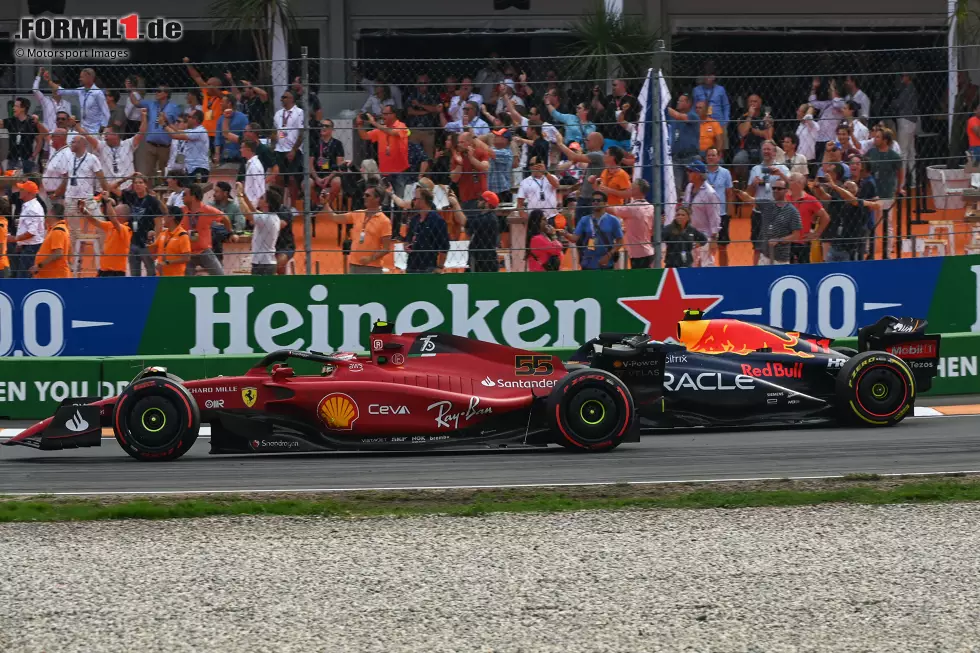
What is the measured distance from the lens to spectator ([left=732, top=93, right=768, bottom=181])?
1311 cm

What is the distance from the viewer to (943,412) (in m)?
12.2

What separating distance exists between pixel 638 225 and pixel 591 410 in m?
3.52

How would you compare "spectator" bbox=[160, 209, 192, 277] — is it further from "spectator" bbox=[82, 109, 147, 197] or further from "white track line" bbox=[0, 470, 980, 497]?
"white track line" bbox=[0, 470, 980, 497]

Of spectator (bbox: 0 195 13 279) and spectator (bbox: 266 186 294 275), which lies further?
spectator (bbox: 0 195 13 279)

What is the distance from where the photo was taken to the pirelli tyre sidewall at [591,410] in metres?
10.1

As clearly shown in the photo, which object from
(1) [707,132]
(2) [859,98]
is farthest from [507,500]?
(2) [859,98]

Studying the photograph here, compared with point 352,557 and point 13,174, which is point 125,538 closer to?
point 352,557

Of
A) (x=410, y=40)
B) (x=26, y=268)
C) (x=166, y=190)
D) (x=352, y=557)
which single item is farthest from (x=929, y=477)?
(x=410, y=40)

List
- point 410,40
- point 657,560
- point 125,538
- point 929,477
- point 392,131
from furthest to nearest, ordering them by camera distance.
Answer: point 410,40, point 392,131, point 929,477, point 125,538, point 657,560

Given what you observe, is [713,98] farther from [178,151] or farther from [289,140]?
[178,151]

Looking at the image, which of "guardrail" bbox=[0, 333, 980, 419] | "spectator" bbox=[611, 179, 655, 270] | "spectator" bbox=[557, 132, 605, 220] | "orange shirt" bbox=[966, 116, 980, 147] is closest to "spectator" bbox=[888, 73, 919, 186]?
"orange shirt" bbox=[966, 116, 980, 147]

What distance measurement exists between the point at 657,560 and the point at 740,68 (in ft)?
23.2

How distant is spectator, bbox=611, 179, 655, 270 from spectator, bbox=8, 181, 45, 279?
505 cm

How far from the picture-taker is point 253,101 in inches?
511
